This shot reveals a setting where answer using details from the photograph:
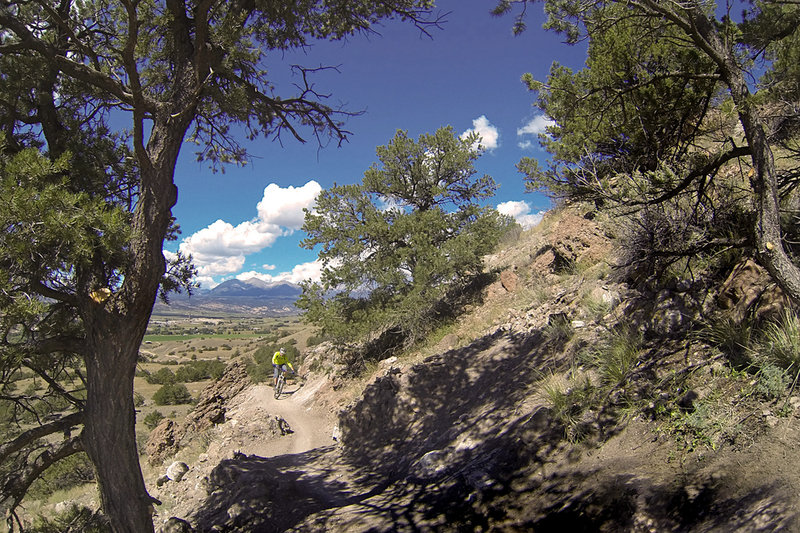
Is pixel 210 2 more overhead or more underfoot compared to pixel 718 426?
more overhead

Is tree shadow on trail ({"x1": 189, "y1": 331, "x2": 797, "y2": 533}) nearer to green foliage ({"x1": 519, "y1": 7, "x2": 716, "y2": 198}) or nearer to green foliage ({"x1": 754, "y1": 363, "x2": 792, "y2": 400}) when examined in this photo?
green foliage ({"x1": 754, "y1": 363, "x2": 792, "y2": 400})

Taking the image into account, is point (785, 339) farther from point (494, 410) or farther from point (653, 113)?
point (494, 410)

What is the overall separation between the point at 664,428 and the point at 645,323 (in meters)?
1.73

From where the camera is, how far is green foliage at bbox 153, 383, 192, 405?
2630 centimetres

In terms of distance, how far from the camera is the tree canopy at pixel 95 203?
3.51 m

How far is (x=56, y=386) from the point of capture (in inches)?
176

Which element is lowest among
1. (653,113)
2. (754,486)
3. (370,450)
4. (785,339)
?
(370,450)

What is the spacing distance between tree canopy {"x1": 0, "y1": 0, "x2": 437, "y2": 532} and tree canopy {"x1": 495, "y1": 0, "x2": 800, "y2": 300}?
2.85m

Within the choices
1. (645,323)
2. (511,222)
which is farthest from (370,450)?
(511,222)

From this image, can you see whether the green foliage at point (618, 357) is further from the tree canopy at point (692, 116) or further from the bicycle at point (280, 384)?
the bicycle at point (280, 384)

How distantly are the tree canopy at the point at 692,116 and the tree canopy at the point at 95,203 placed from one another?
2850 millimetres

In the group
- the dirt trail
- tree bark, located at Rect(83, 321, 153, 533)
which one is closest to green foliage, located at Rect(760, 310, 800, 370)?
tree bark, located at Rect(83, 321, 153, 533)

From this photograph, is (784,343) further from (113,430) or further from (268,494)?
(268,494)

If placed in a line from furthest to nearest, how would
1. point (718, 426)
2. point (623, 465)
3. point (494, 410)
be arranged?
point (494, 410) < point (623, 465) < point (718, 426)
